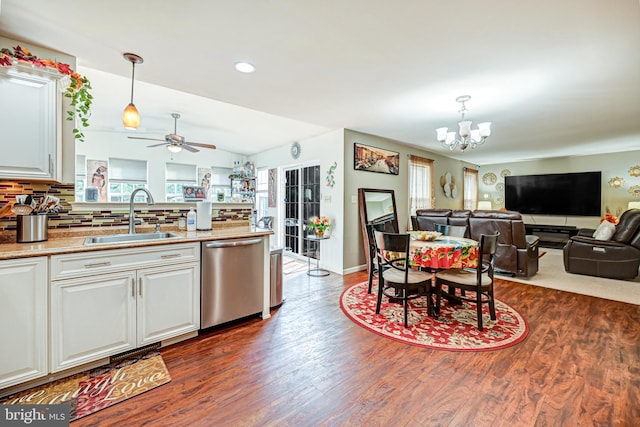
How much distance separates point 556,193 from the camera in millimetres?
7070

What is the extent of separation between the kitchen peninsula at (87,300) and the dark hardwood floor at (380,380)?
359 millimetres

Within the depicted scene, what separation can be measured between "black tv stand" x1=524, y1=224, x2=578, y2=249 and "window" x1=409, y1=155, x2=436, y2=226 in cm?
309

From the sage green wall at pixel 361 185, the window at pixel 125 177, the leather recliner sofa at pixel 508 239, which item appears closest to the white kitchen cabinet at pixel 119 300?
the sage green wall at pixel 361 185

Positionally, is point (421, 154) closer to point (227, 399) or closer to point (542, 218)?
point (542, 218)

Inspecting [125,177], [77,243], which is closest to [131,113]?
[77,243]

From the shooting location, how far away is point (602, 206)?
6.51 meters

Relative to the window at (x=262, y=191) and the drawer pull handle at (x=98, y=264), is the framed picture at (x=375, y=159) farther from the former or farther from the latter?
the drawer pull handle at (x=98, y=264)

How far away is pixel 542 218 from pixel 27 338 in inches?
391

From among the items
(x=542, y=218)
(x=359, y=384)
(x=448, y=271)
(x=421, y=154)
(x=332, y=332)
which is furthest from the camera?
(x=542, y=218)

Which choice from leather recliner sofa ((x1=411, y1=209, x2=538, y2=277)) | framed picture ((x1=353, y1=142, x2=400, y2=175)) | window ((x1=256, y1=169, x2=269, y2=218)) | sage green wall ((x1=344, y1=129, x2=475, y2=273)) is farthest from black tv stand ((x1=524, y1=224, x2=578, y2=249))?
window ((x1=256, y1=169, x2=269, y2=218))

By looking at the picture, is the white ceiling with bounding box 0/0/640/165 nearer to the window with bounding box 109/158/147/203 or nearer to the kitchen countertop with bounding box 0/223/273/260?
the kitchen countertop with bounding box 0/223/273/260

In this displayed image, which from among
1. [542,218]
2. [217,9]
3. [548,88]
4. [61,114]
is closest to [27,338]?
[61,114]

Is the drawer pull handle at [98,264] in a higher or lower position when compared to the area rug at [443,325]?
higher

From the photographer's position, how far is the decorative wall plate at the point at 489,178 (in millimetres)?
8328
